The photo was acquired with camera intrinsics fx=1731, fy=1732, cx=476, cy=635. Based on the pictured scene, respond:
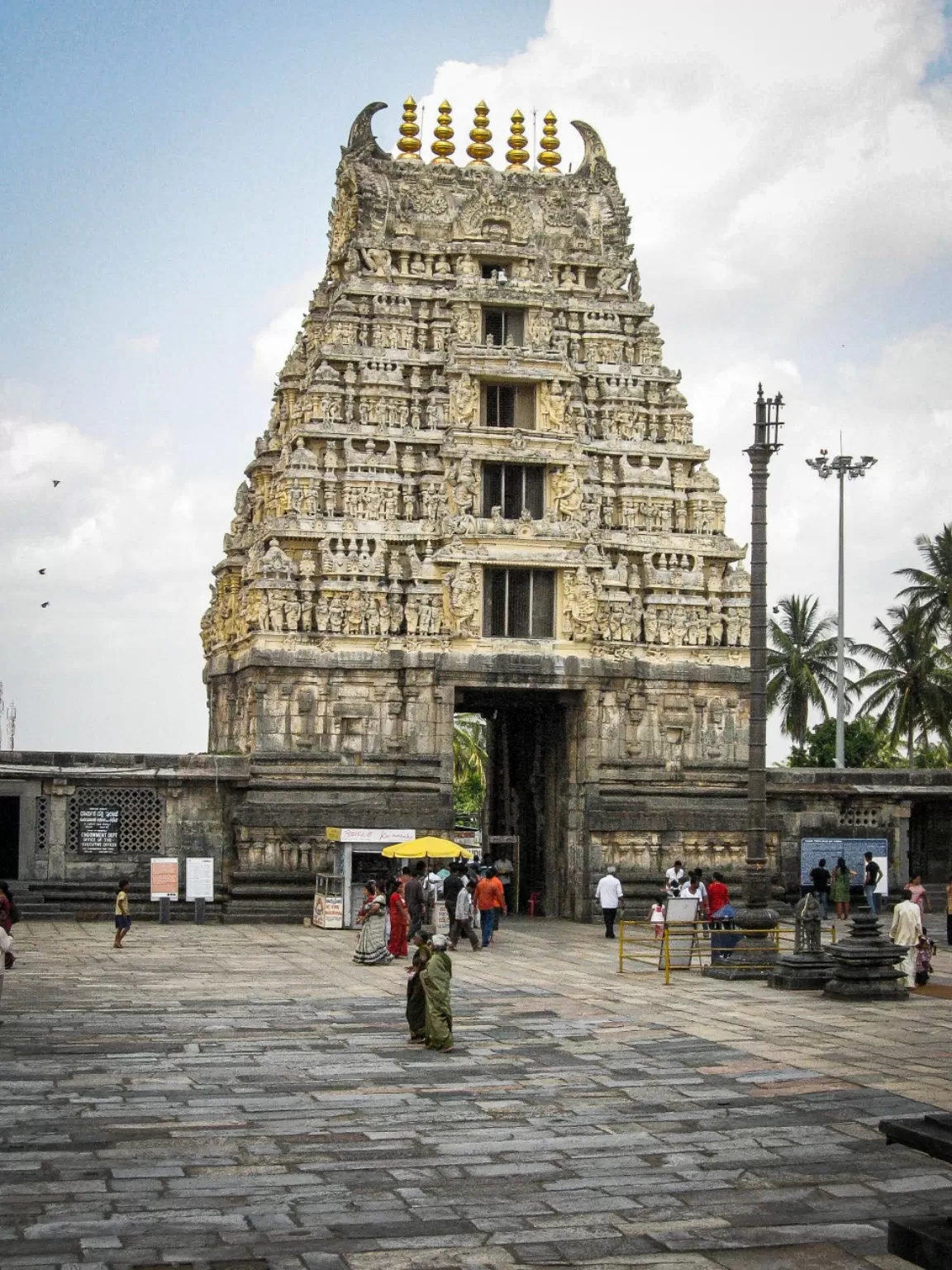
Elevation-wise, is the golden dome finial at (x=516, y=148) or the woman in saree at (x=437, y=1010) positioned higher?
the golden dome finial at (x=516, y=148)

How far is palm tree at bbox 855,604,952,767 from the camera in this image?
5584 cm

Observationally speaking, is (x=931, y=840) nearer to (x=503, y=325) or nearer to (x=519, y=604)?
(x=519, y=604)

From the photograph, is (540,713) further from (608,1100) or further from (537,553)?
(608,1100)

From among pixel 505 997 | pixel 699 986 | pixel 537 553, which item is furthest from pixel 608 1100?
pixel 537 553

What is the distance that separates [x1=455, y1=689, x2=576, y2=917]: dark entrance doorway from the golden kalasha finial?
12.9m

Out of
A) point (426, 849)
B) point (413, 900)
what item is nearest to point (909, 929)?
point (413, 900)

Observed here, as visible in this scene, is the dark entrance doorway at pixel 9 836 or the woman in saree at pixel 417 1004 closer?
the woman in saree at pixel 417 1004

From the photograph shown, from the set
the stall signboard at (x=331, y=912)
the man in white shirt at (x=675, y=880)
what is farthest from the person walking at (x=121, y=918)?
the man in white shirt at (x=675, y=880)

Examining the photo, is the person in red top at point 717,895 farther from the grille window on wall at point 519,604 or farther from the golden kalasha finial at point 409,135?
the golden kalasha finial at point 409,135

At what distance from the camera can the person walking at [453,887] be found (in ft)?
99.8

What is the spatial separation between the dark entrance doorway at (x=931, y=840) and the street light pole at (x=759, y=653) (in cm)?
1398

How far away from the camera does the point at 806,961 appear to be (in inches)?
922

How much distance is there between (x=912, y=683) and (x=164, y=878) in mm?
30526

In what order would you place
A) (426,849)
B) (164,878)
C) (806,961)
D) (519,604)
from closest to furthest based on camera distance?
(806,961)
(426,849)
(164,878)
(519,604)
